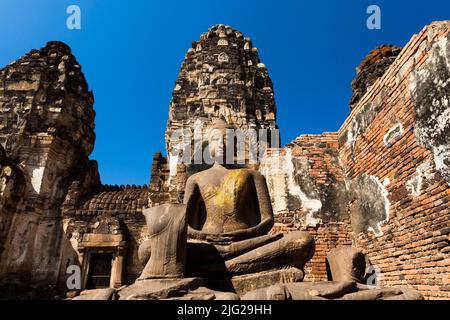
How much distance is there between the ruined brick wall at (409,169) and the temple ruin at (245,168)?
0.09 feet

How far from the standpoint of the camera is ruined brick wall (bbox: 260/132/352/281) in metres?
8.45

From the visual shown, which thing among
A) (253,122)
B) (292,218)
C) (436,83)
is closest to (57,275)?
(292,218)

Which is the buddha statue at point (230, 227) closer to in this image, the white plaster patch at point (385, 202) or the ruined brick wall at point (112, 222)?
the white plaster patch at point (385, 202)

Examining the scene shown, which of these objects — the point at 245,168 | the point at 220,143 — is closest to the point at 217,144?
the point at 220,143

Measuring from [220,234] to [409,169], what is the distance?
447 cm

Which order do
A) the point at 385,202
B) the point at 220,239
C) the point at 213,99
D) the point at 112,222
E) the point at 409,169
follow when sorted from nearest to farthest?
the point at 220,239, the point at 409,169, the point at 385,202, the point at 112,222, the point at 213,99

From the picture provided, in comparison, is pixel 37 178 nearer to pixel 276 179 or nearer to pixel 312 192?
pixel 276 179

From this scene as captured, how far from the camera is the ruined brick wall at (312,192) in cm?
845

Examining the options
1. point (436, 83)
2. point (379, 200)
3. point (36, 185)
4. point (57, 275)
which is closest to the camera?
point (436, 83)

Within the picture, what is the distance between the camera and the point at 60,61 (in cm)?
1531

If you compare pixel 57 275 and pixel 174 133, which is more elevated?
pixel 174 133

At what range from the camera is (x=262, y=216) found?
4.07m

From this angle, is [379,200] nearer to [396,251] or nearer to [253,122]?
[396,251]
